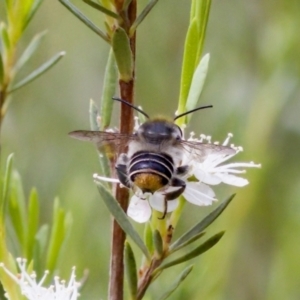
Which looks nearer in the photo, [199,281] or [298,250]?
[199,281]

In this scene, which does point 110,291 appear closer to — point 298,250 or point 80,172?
point 298,250

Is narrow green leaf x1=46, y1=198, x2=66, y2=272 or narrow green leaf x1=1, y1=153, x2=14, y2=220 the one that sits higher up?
narrow green leaf x1=1, y1=153, x2=14, y2=220

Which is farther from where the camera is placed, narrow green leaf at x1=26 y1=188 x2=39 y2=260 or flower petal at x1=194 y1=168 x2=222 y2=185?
narrow green leaf at x1=26 y1=188 x2=39 y2=260

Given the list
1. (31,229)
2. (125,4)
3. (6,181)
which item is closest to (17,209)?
(31,229)

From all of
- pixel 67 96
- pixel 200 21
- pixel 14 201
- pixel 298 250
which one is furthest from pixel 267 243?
pixel 200 21

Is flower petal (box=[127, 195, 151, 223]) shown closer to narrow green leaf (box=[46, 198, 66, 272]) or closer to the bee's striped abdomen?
the bee's striped abdomen

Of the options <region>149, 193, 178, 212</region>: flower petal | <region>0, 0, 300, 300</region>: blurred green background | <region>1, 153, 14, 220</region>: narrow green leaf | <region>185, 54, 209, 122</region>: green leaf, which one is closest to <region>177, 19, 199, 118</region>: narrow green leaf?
<region>185, 54, 209, 122</region>: green leaf
